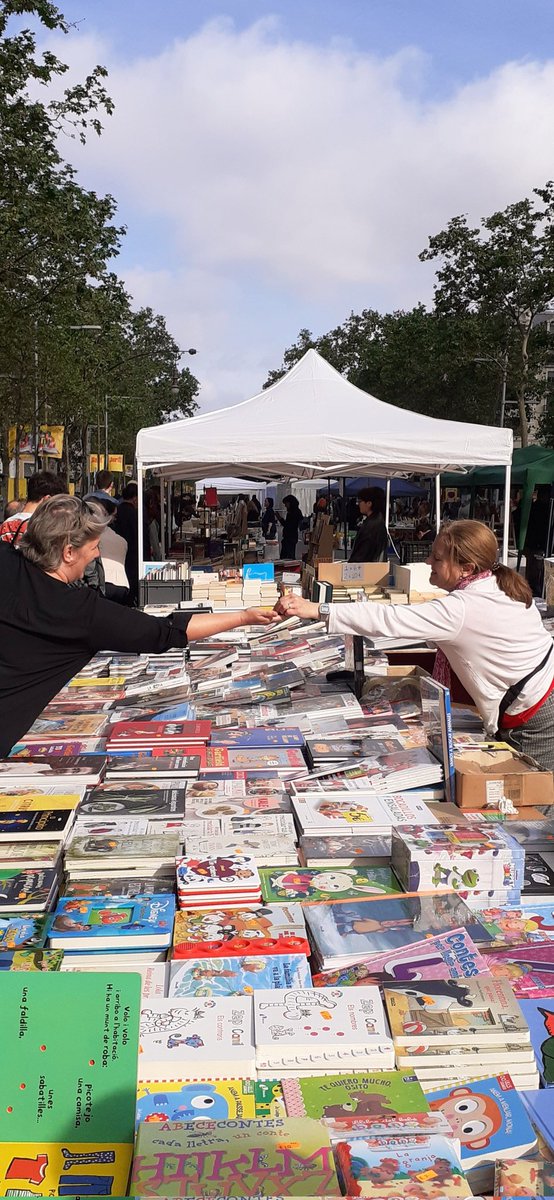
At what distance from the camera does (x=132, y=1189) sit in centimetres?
148

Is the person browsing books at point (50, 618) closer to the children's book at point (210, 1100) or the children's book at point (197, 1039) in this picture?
the children's book at point (197, 1039)

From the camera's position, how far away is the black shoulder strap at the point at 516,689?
12.3 ft

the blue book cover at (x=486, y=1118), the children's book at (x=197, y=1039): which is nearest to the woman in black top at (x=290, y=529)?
the children's book at (x=197, y=1039)

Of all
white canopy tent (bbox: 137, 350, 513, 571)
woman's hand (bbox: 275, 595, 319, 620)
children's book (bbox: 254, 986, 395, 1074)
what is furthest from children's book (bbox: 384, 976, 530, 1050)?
white canopy tent (bbox: 137, 350, 513, 571)

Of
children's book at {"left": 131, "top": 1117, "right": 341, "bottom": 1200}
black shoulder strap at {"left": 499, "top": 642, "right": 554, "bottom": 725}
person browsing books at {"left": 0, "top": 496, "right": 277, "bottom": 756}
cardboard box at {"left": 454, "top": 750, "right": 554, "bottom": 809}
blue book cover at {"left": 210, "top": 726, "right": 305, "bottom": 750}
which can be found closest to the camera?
children's book at {"left": 131, "top": 1117, "right": 341, "bottom": 1200}

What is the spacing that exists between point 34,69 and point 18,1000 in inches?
547

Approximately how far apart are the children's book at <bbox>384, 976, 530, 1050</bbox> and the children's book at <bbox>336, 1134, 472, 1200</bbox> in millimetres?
379

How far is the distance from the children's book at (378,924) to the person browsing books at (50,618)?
3.19ft

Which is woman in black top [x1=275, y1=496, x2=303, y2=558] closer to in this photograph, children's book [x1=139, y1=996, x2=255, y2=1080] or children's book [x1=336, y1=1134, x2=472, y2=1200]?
children's book [x1=139, y1=996, x2=255, y2=1080]

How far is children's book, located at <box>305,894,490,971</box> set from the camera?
2383 mm

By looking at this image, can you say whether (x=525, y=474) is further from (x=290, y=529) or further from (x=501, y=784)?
(x=501, y=784)

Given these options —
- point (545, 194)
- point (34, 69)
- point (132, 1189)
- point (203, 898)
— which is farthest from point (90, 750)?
point (545, 194)

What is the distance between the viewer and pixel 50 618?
9.50 feet

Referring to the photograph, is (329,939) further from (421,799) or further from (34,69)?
(34,69)
